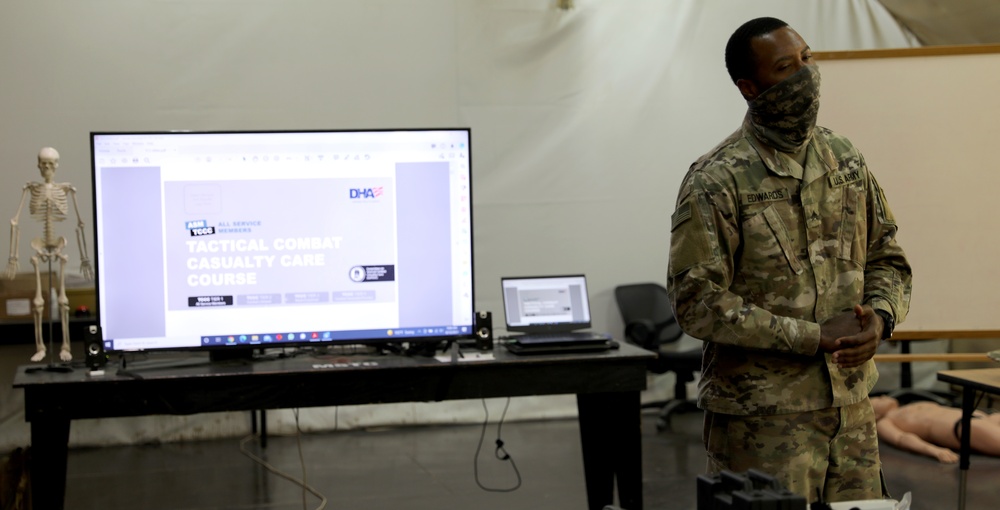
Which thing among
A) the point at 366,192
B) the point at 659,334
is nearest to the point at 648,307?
the point at 659,334

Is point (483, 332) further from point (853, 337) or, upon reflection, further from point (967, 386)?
point (967, 386)

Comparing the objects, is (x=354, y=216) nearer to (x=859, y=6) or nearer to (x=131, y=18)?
(x=131, y=18)

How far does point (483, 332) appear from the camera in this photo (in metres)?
2.97

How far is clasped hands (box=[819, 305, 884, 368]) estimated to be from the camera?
69.2 inches

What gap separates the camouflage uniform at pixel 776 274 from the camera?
1.83 meters

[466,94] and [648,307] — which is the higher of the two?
[466,94]

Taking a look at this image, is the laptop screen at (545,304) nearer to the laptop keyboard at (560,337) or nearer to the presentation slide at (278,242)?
the laptop keyboard at (560,337)

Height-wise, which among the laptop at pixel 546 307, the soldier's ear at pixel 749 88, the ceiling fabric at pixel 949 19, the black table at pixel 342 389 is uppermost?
the ceiling fabric at pixel 949 19

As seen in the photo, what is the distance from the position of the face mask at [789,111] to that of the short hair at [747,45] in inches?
2.6

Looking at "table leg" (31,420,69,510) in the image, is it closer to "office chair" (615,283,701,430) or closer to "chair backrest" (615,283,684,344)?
"office chair" (615,283,701,430)

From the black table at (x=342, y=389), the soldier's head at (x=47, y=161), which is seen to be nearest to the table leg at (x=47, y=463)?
the black table at (x=342, y=389)

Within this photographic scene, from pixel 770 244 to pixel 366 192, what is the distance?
149cm

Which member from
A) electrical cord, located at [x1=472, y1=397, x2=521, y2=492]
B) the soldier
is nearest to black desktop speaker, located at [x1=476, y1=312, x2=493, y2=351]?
electrical cord, located at [x1=472, y1=397, x2=521, y2=492]

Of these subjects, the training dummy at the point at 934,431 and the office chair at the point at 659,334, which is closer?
the training dummy at the point at 934,431
